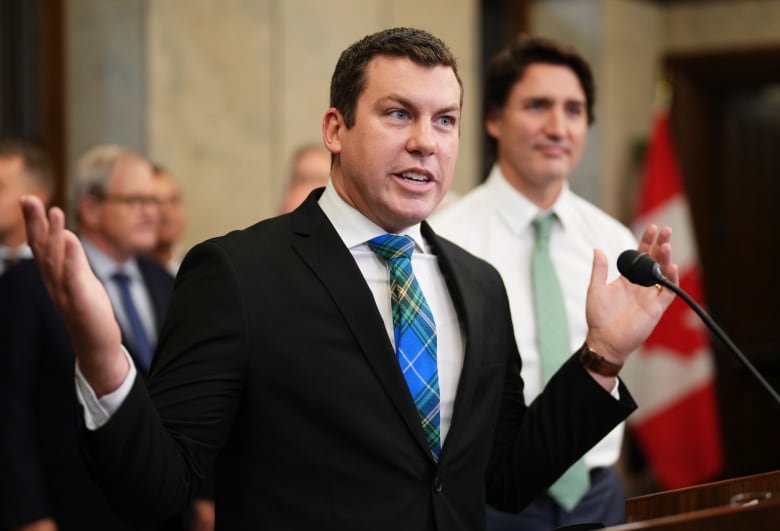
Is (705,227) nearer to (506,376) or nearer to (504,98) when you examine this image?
(504,98)

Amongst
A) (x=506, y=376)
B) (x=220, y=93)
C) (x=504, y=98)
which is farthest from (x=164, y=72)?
(x=506, y=376)

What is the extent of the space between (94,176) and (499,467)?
2162 millimetres

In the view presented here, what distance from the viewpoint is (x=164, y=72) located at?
15.8ft

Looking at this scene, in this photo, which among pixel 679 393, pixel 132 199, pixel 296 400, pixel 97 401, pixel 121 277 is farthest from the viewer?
pixel 679 393

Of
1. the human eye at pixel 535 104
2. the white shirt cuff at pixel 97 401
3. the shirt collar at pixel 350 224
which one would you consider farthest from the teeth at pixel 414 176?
the human eye at pixel 535 104


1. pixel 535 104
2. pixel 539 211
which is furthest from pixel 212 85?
pixel 539 211

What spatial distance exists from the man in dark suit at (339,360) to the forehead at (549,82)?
1093 millimetres

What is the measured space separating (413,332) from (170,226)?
2.87 m

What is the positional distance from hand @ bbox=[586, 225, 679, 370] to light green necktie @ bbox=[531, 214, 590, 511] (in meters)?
0.65

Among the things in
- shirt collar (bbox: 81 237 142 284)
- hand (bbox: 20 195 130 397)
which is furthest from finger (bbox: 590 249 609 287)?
shirt collar (bbox: 81 237 142 284)

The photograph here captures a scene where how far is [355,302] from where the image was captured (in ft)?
6.03

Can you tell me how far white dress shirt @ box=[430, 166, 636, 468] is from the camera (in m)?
2.86

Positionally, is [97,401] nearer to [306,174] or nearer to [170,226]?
[306,174]

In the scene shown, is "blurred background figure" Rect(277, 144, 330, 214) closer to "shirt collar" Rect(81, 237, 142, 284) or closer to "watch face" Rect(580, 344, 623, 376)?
"shirt collar" Rect(81, 237, 142, 284)
